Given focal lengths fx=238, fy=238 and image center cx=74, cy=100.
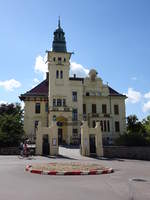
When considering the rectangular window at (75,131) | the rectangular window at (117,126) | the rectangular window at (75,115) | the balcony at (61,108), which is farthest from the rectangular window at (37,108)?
the rectangular window at (117,126)

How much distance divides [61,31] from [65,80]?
11.9 meters

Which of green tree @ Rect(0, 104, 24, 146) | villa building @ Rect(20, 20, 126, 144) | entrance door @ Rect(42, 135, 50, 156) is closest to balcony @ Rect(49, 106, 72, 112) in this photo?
villa building @ Rect(20, 20, 126, 144)

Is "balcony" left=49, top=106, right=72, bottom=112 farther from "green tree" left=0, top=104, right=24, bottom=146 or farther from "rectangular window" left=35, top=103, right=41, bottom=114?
"green tree" left=0, top=104, right=24, bottom=146

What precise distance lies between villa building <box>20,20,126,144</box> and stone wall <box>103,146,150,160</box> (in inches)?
771

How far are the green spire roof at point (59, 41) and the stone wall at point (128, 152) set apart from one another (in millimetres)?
31085

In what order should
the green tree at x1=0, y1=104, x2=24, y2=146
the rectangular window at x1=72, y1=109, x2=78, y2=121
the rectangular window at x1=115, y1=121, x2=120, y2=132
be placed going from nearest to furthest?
the green tree at x1=0, y1=104, x2=24, y2=146 < the rectangular window at x1=72, y1=109, x2=78, y2=121 < the rectangular window at x1=115, y1=121, x2=120, y2=132

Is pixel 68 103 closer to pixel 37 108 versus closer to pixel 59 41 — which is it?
pixel 37 108

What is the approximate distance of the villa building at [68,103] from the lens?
46.0 metres

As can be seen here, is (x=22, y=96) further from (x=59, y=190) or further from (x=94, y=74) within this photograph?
(x=59, y=190)

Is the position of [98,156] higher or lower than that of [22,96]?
lower

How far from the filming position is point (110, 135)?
49406 mm

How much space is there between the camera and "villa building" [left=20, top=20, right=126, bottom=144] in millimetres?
46031

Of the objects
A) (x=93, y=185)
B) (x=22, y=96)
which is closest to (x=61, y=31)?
(x=22, y=96)

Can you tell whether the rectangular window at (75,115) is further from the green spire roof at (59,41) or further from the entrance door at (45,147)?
the entrance door at (45,147)
